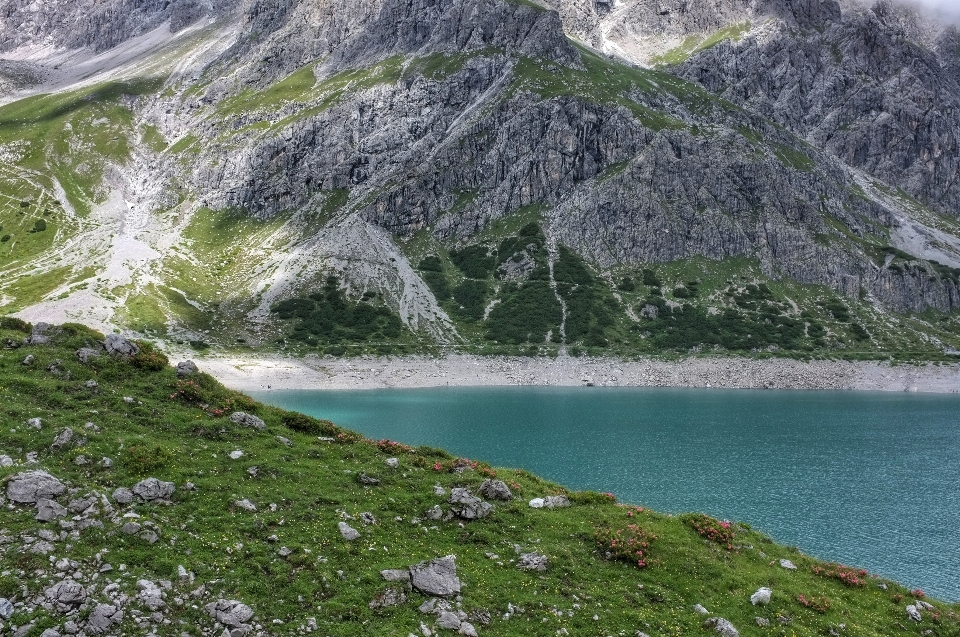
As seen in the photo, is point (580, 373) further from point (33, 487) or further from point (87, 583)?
point (87, 583)

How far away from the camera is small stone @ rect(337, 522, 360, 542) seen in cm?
1775

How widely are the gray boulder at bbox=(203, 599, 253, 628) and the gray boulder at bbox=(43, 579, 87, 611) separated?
2669mm

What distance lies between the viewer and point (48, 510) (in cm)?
1536

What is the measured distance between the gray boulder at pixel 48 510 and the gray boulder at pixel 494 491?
1324cm

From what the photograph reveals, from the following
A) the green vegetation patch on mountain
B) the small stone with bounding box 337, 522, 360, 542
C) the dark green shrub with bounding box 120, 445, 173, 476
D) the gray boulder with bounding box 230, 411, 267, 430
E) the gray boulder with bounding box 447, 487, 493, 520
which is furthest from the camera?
the green vegetation patch on mountain

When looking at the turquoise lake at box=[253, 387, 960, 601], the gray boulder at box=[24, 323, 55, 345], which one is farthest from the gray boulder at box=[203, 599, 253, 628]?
the turquoise lake at box=[253, 387, 960, 601]

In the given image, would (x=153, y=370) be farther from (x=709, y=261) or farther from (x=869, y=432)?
(x=709, y=261)

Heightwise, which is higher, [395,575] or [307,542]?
[307,542]

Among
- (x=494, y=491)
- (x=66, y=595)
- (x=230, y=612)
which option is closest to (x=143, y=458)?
(x=66, y=595)

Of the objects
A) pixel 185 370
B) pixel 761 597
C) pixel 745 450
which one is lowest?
pixel 745 450

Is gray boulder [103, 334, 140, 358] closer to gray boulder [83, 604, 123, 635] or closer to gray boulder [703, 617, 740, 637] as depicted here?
gray boulder [83, 604, 123, 635]

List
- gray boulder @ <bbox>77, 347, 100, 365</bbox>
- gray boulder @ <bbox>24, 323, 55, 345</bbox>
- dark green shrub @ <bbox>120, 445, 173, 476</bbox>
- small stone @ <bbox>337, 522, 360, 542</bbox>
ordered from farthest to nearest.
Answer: gray boulder @ <bbox>24, 323, 55, 345</bbox>, gray boulder @ <bbox>77, 347, 100, 365</bbox>, dark green shrub @ <bbox>120, 445, 173, 476</bbox>, small stone @ <bbox>337, 522, 360, 542</bbox>

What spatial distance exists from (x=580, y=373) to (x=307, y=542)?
109560 mm

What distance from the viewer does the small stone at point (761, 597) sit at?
17875 mm
